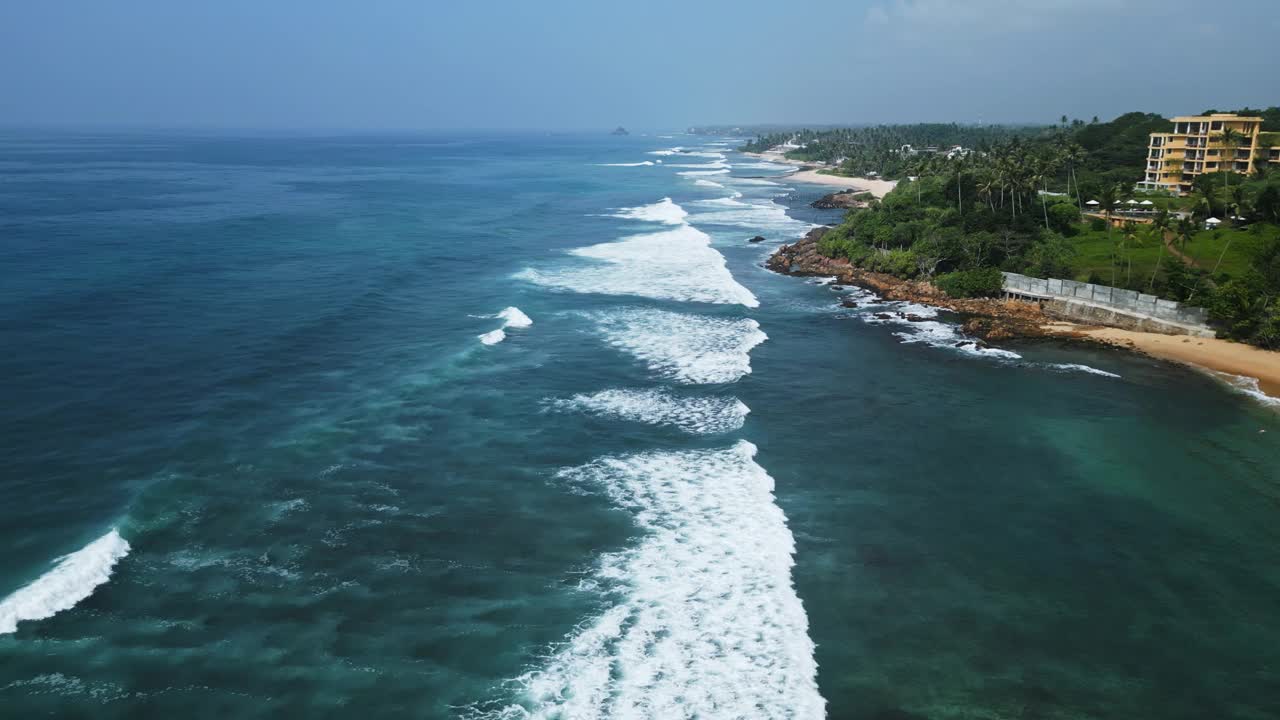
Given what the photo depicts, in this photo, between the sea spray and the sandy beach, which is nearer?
the sandy beach

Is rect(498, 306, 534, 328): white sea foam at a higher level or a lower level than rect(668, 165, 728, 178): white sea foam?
lower

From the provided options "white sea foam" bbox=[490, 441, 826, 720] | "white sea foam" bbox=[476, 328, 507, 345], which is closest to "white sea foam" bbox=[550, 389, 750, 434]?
"white sea foam" bbox=[490, 441, 826, 720]

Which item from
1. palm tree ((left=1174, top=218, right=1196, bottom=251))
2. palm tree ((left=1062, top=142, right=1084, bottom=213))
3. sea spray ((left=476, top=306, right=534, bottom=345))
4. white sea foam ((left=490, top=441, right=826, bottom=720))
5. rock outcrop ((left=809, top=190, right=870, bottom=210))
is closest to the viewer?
white sea foam ((left=490, top=441, right=826, bottom=720))

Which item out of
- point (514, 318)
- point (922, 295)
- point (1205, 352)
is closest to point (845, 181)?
point (922, 295)

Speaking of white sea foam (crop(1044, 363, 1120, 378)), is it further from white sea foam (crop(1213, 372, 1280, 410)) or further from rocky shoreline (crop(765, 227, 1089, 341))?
white sea foam (crop(1213, 372, 1280, 410))

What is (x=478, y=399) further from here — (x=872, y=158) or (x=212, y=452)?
(x=872, y=158)

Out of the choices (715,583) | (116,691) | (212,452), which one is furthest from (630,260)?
(116,691)

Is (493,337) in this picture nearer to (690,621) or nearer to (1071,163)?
(690,621)

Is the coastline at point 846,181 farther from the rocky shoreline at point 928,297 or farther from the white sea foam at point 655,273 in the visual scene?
the white sea foam at point 655,273
